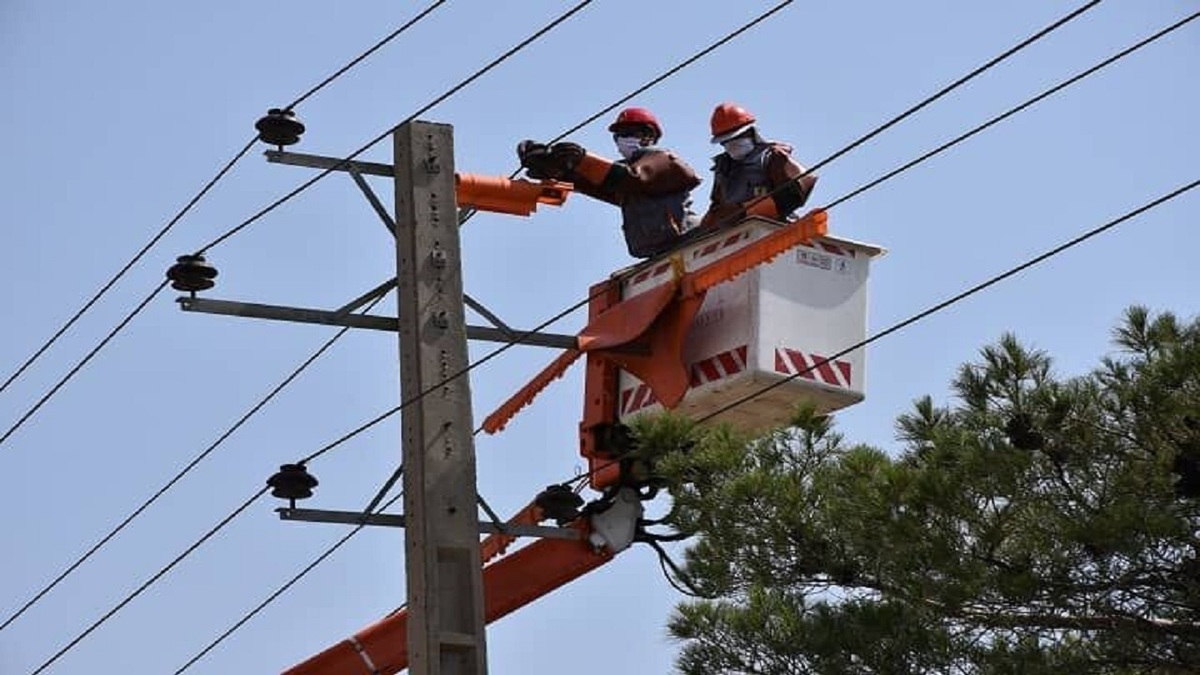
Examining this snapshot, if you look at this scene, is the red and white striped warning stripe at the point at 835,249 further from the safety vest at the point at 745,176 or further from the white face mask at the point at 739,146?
the white face mask at the point at 739,146

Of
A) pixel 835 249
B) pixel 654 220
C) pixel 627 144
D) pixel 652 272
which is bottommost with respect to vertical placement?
pixel 835 249

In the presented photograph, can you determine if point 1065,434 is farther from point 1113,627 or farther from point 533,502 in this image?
point 533,502

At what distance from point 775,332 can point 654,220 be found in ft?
4.69

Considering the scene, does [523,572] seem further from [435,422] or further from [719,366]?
[435,422]

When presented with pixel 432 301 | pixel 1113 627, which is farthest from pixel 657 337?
pixel 1113 627

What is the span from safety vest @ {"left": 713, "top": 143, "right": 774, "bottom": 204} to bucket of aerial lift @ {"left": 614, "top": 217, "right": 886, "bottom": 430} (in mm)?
522

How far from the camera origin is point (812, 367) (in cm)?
1522

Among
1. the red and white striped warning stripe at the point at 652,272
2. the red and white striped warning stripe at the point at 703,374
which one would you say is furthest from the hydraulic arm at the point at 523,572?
the red and white striped warning stripe at the point at 652,272

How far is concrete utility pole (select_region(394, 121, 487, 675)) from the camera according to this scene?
537 inches

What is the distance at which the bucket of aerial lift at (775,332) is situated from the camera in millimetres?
15109

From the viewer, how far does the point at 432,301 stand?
1423 centimetres

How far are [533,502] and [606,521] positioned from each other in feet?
1.22

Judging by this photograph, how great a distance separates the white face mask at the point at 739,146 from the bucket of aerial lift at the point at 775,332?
2.48 ft

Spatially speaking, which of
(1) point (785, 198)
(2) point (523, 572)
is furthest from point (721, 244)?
(2) point (523, 572)
